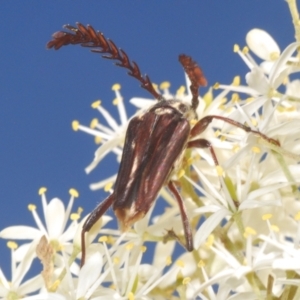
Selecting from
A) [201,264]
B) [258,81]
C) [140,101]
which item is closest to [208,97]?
[140,101]

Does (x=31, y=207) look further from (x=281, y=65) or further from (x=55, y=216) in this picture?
(x=281, y=65)

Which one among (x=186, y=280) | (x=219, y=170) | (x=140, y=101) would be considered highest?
(x=140, y=101)

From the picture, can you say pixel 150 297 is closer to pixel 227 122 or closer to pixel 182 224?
pixel 182 224

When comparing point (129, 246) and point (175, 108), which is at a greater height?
point (175, 108)

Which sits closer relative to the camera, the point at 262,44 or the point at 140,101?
the point at 262,44

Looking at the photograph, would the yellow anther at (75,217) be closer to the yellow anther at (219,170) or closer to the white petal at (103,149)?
the white petal at (103,149)

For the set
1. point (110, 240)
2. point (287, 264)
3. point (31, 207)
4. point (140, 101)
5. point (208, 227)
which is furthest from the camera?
point (140, 101)

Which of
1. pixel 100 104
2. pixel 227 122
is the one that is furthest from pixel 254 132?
pixel 100 104

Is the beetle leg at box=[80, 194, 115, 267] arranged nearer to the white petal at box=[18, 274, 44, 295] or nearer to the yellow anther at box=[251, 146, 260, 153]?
the white petal at box=[18, 274, 44, 295]

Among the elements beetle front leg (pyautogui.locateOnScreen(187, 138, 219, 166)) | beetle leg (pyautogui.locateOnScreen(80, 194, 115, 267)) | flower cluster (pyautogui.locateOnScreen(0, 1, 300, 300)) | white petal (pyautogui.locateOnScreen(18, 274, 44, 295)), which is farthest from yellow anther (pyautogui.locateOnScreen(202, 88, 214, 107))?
white petal (pyautogui.locateOnScreen(18, 274, 44, 295))
